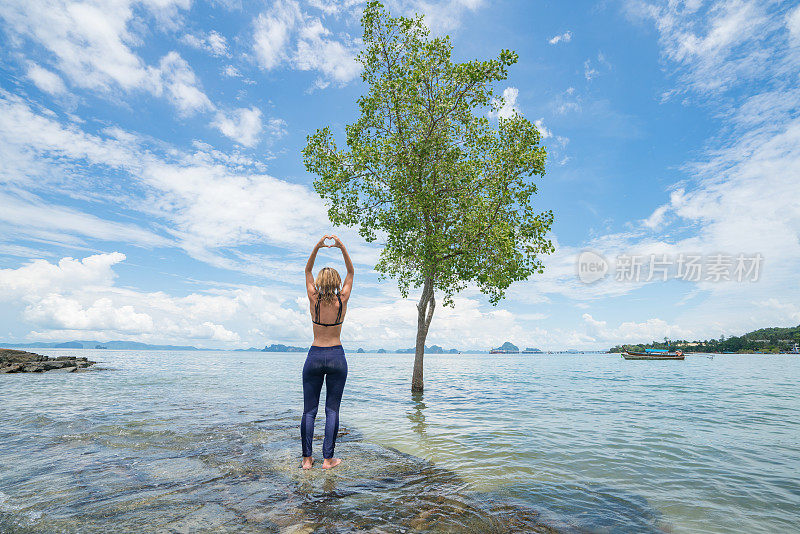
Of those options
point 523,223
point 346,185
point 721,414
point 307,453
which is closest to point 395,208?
point 346,185

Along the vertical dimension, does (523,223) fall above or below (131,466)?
above

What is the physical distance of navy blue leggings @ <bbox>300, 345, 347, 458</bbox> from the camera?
759 centimetres

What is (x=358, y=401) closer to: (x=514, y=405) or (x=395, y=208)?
(x=514, y=405)

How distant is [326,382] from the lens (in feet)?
25.2

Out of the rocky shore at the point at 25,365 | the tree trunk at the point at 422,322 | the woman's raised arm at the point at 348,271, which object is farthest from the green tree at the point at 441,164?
the rocky shore at the point at 25,365

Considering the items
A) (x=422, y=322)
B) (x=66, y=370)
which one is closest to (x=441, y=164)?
(x=422, y=322)

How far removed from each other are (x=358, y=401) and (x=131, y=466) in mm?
13063

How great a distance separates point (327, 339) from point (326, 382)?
875 millimetres

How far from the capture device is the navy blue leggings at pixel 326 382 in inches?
299

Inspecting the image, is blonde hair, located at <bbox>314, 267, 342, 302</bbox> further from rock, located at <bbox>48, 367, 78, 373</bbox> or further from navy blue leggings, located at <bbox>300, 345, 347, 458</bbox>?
rock, located at <bbox>48, 367, 78, 373</bbox>

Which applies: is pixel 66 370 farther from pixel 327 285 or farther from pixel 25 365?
pixel 327 285

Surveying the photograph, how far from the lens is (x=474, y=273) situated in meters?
20.7

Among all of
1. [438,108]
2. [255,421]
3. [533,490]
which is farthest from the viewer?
[438,108]

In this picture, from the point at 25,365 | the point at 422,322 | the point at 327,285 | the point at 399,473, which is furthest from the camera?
the point at 25,365
